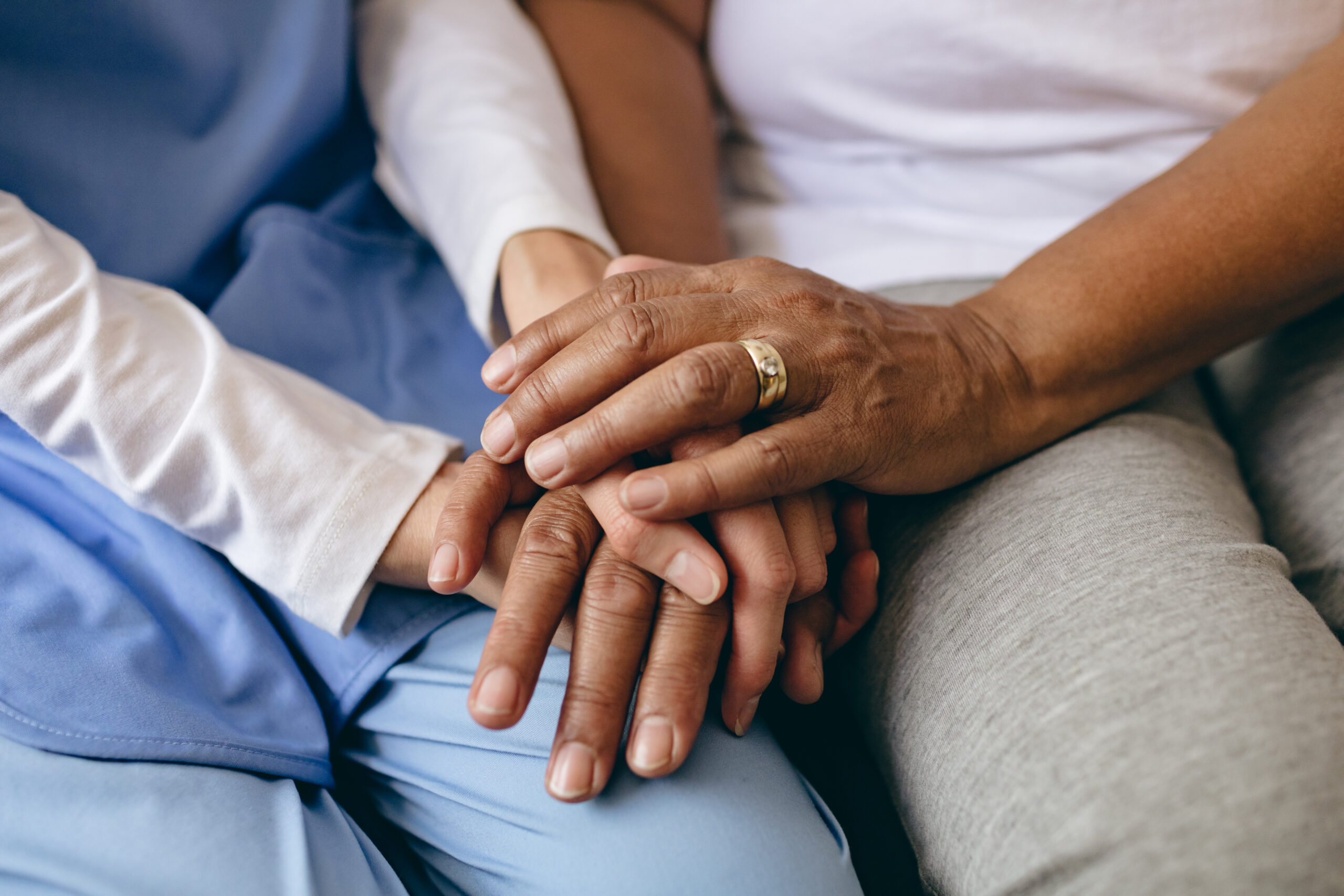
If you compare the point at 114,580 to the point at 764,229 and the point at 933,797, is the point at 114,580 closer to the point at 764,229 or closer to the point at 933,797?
the point at 933,797

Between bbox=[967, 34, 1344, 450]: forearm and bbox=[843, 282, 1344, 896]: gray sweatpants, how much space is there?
2.7 inches

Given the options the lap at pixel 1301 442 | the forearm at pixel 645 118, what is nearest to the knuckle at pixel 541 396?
the forearm at pixel 645 118

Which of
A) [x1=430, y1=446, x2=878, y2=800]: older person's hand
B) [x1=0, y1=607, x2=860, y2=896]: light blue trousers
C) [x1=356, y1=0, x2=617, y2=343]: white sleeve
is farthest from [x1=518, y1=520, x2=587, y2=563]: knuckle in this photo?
[x1=356, y1=0, x2=617, y2=343]: white sleeve

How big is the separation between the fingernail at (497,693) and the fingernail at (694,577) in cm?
13

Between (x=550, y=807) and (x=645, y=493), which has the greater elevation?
(x=645, y=493)

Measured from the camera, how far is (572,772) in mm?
502

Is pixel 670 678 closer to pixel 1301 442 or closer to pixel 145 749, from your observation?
pixel 145 749

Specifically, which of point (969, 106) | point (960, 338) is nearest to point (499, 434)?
point (960, 338)

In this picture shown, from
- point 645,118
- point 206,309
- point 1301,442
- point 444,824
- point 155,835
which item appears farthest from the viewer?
point 645,118

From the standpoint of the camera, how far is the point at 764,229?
1.05 meters

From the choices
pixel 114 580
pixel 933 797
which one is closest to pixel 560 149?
pixel 114 580

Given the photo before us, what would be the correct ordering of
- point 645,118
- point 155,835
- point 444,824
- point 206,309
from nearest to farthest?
point 155,835, point 444,824, point 206,309, point 645,118

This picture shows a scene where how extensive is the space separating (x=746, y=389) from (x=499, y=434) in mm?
188

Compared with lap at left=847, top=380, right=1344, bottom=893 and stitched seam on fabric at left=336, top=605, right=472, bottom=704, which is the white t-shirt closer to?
lap at left=847, top=380, right=1344, bottom=893
